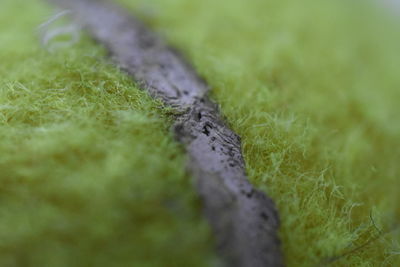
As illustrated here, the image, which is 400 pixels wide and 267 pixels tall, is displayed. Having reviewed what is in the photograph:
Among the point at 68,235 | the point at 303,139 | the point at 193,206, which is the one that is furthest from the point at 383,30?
the point at 68,235

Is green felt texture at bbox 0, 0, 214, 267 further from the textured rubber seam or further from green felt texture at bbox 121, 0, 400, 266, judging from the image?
green felt texture at bbox 121, 0, 400, 266

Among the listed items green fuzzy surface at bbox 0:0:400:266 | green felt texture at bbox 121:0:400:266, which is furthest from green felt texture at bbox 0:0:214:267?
green felt texture at bbox 121:0:400:266

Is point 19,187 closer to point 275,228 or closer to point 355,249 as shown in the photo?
point 275,228

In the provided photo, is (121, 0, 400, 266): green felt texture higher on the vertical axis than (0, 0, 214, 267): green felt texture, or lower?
higher

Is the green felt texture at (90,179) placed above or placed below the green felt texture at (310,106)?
below

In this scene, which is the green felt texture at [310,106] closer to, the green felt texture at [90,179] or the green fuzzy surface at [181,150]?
the green fuzzy surface at [181,150]

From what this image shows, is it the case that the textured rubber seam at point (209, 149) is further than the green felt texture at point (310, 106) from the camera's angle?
No

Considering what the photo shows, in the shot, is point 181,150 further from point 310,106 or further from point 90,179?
point 310,106

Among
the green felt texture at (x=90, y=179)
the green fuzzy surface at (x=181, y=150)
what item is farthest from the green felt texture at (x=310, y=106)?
the green felt texture at (x=90, y=179)
